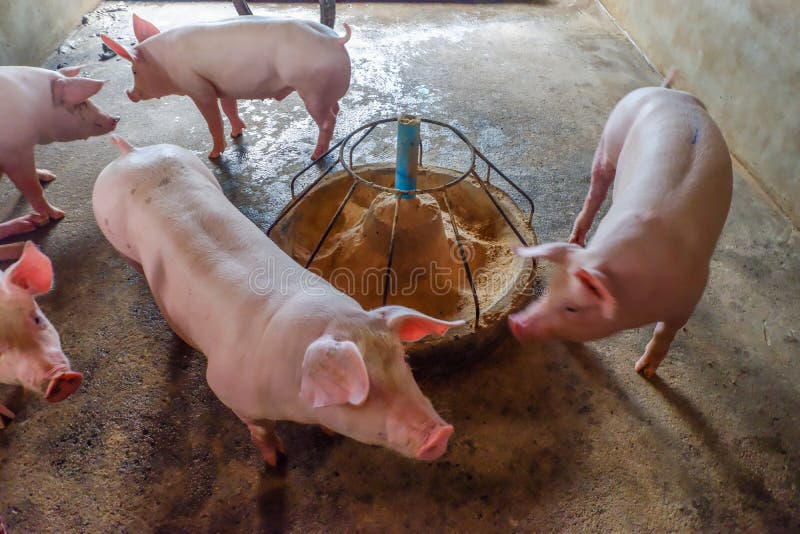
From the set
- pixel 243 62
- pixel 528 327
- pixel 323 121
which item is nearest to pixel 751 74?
pixel 323 121

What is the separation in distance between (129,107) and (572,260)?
4642mm

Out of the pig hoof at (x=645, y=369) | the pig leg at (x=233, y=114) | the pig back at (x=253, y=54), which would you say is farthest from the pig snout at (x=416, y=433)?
the pig leg at (x=233, y=114)

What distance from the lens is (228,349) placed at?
1.87 metres

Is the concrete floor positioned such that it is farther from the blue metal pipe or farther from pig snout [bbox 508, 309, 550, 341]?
the blue metal pipe

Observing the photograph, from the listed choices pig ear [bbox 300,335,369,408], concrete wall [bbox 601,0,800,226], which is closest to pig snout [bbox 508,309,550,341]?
pig ear [bbox 300,335,369,408]

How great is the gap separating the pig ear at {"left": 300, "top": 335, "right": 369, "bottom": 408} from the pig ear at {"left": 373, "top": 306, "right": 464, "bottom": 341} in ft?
0.72

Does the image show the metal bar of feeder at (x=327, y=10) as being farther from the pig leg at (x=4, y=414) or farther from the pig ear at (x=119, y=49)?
the pig leg at (x=4, y=414)

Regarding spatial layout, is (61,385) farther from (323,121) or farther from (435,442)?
(323,121)

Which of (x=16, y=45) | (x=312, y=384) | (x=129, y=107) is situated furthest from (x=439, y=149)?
(x=16, y=45)

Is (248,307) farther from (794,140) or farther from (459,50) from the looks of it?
(459,50)

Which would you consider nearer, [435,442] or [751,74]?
[435,442]

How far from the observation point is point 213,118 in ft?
13.4

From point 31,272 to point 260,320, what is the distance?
1.03 meters

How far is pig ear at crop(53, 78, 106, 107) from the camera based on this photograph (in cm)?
353
